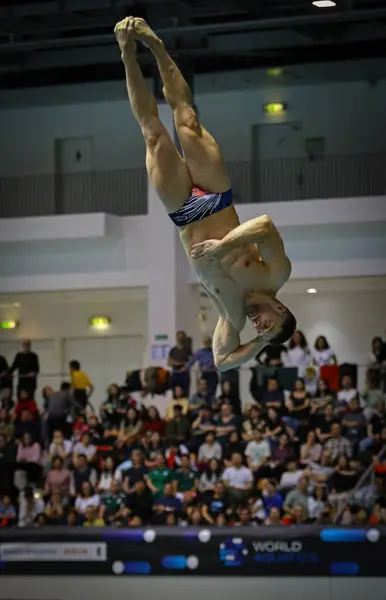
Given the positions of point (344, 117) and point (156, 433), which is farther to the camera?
point (344, 117)

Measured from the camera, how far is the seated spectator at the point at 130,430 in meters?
17.0

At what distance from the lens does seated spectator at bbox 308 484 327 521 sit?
15430 millimetres

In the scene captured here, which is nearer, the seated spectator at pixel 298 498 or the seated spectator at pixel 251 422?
the seated spectator at pixel 298 498

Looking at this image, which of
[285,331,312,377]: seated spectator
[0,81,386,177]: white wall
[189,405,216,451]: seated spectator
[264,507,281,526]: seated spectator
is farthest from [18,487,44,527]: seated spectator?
[0,81,386,177]: white wall

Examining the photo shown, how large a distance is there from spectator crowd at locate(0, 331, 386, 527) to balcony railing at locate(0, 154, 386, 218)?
3.56 m

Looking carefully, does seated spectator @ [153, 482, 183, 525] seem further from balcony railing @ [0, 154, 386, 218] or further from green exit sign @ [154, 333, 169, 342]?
balcony railing @ [0, 154, 386, 218]

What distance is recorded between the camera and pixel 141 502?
16031 millimetres

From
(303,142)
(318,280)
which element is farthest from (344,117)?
(318,280)

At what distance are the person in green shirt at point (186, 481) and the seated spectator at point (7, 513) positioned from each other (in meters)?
2.46

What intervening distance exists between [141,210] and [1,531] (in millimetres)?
7271

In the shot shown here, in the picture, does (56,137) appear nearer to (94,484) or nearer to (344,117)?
(344,117)

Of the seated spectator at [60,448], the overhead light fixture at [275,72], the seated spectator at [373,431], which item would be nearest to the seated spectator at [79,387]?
the seated spectator at [60,448]

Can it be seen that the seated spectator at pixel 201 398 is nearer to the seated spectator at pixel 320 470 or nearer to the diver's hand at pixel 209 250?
the seated spectator at pixel 320 470

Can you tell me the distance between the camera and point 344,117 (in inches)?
819
